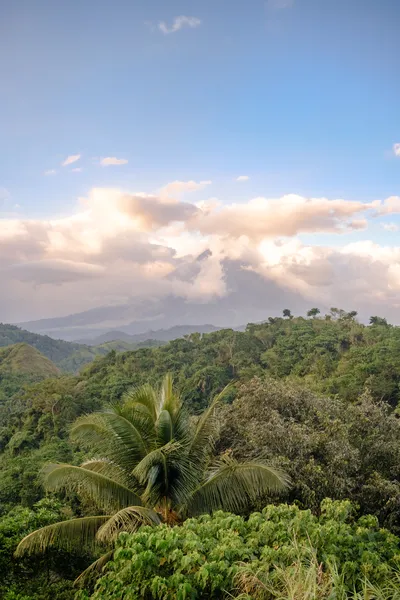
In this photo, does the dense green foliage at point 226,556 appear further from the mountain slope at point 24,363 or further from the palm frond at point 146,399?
the mountain slope at point 24,363

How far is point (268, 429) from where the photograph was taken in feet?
36.3

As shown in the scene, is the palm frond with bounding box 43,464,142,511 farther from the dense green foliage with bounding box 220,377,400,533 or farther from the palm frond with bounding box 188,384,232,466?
the dense green foliage with bounding box 220,377,400,533

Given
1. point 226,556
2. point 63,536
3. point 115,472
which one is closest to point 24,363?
point 115,472

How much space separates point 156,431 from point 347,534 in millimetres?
3977

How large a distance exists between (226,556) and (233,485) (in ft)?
9.91

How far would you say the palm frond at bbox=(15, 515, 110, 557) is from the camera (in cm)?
761

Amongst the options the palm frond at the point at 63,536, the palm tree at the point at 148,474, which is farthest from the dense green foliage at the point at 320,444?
the palm frond at the point at 63,536

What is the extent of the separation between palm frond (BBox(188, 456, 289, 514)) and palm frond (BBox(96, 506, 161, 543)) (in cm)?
109

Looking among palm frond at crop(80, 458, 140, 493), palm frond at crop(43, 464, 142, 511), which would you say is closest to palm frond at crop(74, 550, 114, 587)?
palm frond at crop(43, 464, 142, 511)

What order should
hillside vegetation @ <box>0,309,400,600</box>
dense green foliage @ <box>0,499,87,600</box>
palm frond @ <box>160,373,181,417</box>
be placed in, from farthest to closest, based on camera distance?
palm frond @ <box>160,373,181,417</box>
dense green foliage @ <box>0,499,87,600</box>
hillside vegetation @ <box>0,309,400,600</box>

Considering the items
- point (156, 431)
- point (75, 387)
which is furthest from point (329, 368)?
point (156, 431)

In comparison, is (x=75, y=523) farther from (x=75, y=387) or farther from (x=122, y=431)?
(x=75, y=387)

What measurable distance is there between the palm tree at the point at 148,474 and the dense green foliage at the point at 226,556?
4.96 feet

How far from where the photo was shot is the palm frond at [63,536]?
300 inches
